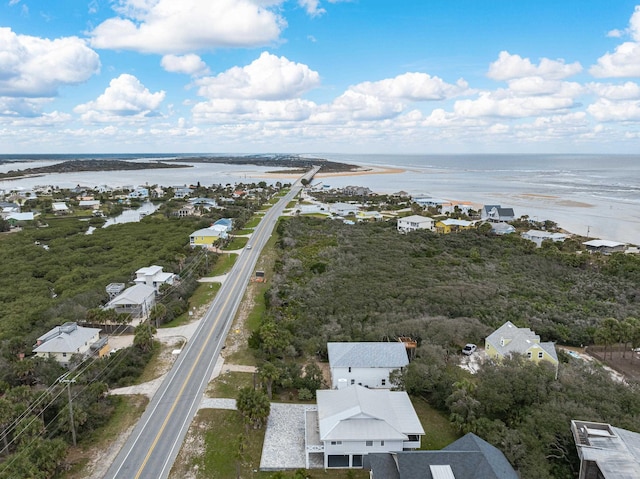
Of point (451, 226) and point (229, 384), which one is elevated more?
point (451, 226)

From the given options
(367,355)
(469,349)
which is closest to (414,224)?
(469,349)

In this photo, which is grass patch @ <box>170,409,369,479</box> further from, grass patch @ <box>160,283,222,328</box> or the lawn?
the lawn

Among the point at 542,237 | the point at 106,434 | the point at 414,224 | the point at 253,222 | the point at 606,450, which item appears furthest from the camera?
the point at 253,222

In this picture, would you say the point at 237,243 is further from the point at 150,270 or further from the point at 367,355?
the point at 367,355

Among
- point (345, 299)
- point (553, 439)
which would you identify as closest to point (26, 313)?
point (345, 299)

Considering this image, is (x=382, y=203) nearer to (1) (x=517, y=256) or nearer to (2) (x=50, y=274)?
(1) (x=517, y=256)

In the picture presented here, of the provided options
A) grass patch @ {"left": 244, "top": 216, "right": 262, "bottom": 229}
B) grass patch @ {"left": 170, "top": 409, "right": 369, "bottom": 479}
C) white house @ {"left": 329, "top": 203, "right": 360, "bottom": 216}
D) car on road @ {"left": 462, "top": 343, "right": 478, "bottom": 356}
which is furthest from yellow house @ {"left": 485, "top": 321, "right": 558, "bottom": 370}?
white house @ {"left": 329, "top": 203, "right": 360, "bottom": 216}
